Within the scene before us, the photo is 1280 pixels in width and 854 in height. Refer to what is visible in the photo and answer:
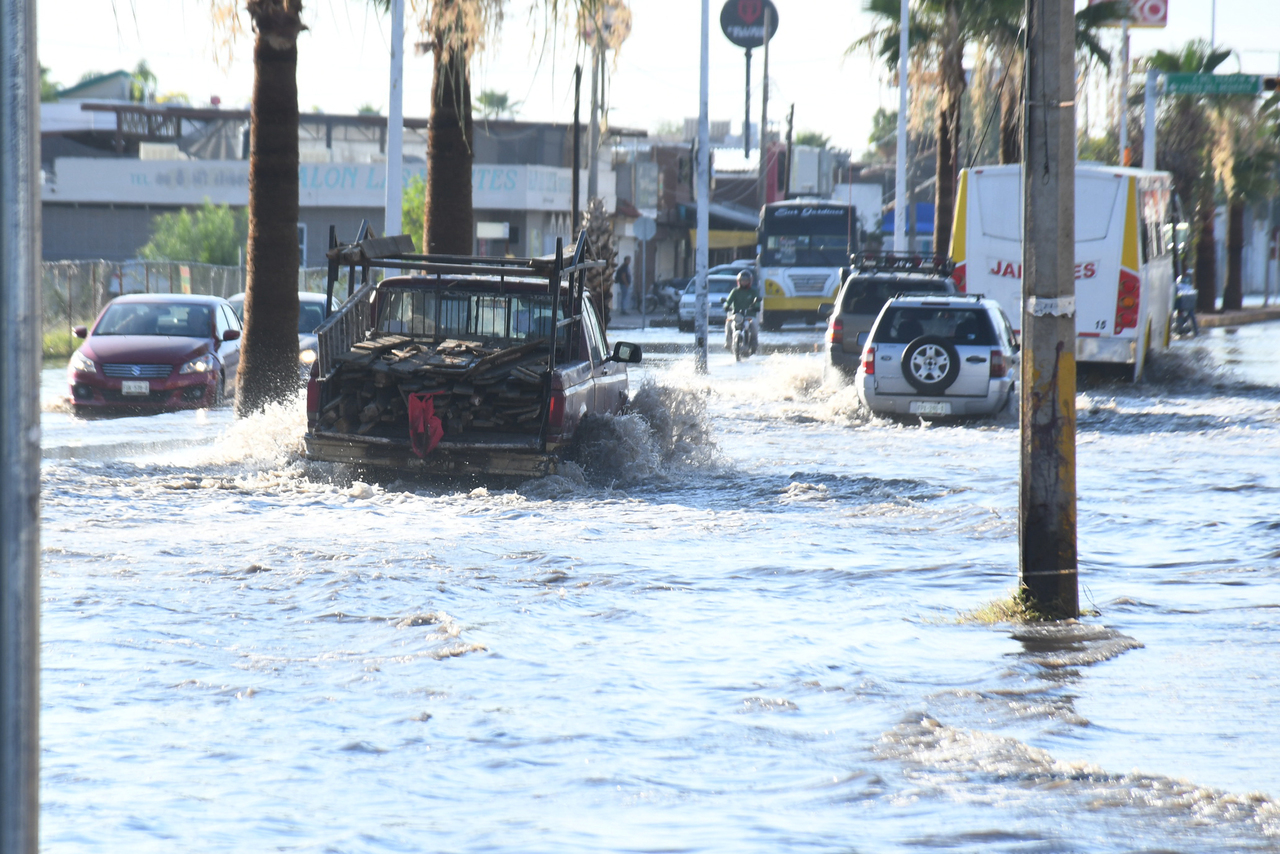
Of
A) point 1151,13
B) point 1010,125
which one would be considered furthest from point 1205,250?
point 1010,125

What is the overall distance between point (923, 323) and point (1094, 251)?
18.1 feet

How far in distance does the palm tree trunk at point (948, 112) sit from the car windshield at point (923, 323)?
17.3m

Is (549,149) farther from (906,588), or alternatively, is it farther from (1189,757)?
(1189,757)

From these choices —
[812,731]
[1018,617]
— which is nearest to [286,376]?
[1018,617]

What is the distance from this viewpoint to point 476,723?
5953 millimetres

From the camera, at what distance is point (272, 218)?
1578cm

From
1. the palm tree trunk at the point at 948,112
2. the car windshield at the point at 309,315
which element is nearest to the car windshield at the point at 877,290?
the car windshield at the point at 309,315

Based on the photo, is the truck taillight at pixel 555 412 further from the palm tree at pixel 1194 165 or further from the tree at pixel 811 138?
the tree at pixel 811 138

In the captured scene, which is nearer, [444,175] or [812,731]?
[812,731]

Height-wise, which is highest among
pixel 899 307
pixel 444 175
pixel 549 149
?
pixel 549 149

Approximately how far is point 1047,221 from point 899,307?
35.1 ft

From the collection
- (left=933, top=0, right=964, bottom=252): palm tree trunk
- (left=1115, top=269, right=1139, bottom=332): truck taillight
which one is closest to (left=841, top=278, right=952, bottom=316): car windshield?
(left=1115, top=269, right=1139, bottom=332): truck taillight

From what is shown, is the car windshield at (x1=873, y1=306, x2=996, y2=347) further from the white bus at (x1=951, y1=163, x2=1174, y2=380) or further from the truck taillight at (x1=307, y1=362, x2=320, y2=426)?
the truck taillight at (x1=307, y1=362, x2=320, y2=426)

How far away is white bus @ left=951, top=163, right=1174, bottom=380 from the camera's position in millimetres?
22391
